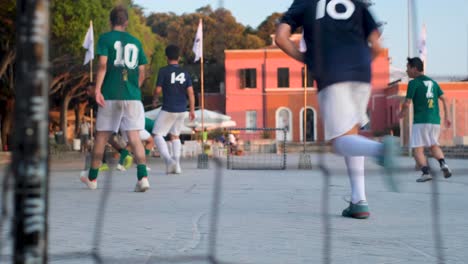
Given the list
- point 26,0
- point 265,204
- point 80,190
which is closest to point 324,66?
point 265,204

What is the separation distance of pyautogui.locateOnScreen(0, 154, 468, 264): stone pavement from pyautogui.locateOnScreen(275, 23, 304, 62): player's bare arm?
2.05 ft

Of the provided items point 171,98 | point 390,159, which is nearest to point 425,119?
point 171,98

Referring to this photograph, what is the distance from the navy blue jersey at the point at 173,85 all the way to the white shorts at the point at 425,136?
8.79 feet

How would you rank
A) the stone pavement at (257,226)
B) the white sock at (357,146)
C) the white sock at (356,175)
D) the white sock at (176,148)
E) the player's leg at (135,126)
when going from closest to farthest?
the stone pavement at (257,226), the white sock at (357,146), the white sock at (356,175), the player's leg at (135,126), the white sock at (176,148)

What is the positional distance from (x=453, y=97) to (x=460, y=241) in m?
12.1

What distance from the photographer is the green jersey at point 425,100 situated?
784 cm

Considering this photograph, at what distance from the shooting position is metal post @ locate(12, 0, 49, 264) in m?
1.45

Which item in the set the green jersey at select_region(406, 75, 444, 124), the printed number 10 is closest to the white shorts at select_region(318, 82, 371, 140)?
the printed number 10

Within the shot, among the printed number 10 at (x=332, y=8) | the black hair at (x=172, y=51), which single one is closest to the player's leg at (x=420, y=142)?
the black hair at (x=172, y=51)

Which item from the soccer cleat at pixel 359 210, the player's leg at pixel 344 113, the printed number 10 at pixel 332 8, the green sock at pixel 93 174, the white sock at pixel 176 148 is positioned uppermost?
the printed number 10 at pixel 332 8

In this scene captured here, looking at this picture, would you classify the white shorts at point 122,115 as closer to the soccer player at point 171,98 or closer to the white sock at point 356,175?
the soccer player at point 171,98

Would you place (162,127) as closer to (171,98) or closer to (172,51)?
(171,98)

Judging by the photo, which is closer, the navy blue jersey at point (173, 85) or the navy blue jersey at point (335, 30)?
the navy blue jersey at point (335, 30)

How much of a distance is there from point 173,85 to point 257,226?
5006mm
